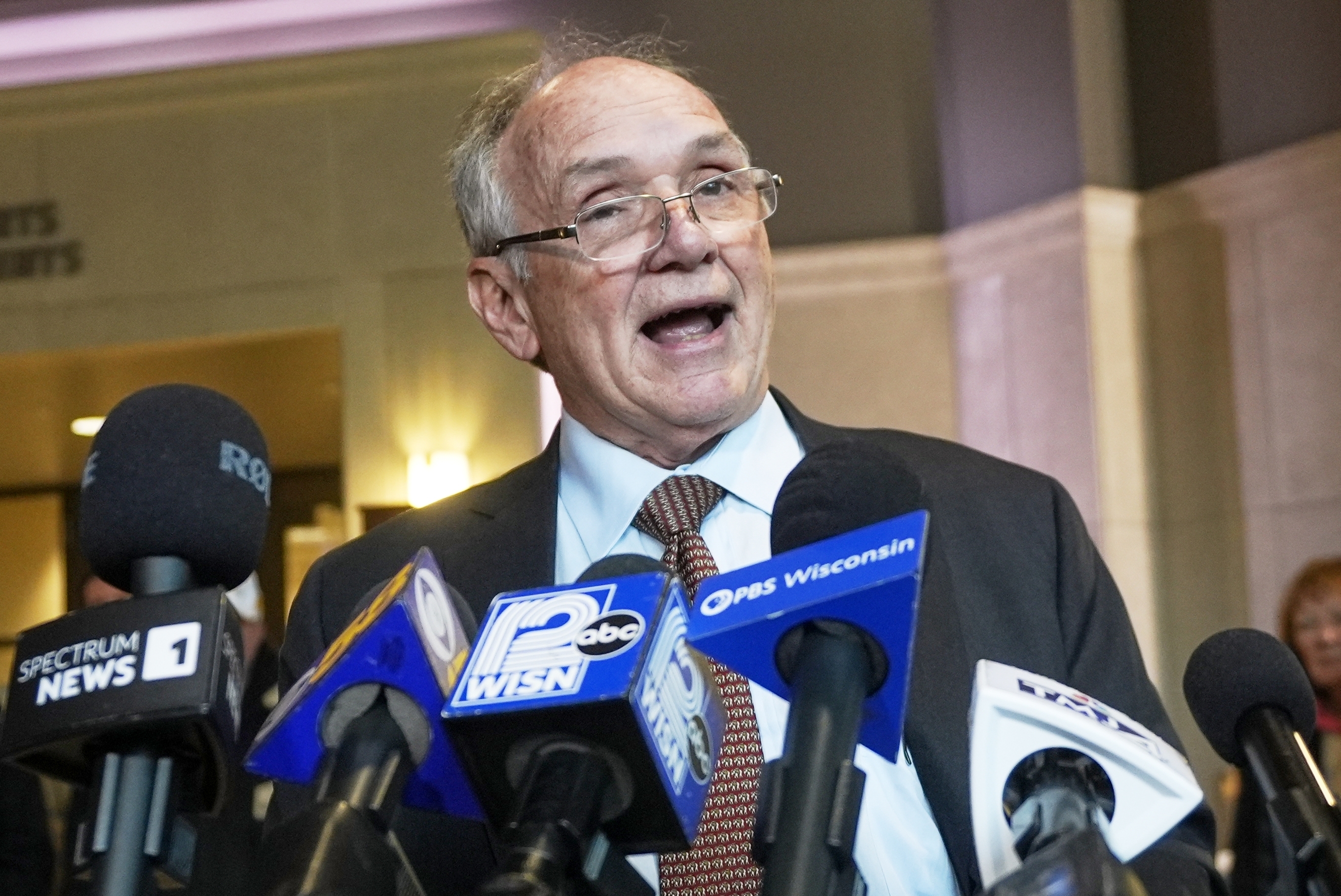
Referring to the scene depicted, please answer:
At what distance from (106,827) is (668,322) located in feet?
3.63

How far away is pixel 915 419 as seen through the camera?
6656 millimetres

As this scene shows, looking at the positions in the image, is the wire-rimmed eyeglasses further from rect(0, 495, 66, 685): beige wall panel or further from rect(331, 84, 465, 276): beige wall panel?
rect(0, 495, 66, 685): beige wall panel

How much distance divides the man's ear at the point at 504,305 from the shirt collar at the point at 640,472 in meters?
0.24

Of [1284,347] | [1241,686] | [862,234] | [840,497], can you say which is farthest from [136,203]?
[840,497]

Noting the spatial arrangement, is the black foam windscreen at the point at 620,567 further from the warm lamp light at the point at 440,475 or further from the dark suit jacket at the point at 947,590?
the warm lamp light at the point at 440,475

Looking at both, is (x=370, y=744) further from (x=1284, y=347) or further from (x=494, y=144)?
(x=1284, y=347)

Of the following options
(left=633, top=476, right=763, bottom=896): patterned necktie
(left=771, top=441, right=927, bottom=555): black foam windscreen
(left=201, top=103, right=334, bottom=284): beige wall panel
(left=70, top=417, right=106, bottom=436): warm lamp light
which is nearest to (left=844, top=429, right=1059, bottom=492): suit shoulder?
(left=633, top=476, right=763, bottom=896): patterned necktie

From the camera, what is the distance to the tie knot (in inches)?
67.7

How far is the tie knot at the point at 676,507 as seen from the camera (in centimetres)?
172

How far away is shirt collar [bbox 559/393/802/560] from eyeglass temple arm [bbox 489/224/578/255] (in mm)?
221

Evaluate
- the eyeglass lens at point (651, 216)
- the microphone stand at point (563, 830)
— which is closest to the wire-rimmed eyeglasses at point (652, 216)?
the eyeglass lens at point (651, 216)

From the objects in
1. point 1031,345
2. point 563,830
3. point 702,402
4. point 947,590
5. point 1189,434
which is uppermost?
point 1031,345

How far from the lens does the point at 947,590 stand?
1.69m

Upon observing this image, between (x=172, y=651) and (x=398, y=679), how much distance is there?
0.42 ft
